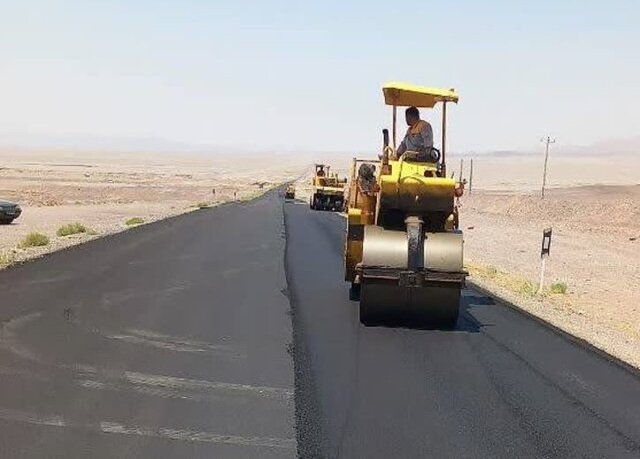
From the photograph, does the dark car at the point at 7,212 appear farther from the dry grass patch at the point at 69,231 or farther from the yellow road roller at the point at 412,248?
the yellow road roller at the point at 412,248

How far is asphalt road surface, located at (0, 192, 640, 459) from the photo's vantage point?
19.2 feet

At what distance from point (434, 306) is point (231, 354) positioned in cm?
321

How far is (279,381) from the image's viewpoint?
7.54 meters

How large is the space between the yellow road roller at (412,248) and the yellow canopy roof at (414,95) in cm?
104

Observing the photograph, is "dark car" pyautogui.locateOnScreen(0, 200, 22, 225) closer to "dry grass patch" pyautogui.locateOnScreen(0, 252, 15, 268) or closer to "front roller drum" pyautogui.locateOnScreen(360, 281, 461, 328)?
"dry grass patch" pyautogui.locateOnScreen(0, 252, 15, 268)

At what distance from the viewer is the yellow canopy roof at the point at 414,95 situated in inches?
462

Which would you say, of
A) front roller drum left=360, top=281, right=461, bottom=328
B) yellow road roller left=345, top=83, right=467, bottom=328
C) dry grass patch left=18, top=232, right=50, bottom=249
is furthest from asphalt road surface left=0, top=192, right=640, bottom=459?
dry grass patch left=18, top=232, right=50, bottom=249

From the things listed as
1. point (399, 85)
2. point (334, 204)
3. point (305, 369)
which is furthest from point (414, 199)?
point (334, 204)

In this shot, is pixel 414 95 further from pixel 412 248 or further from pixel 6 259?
pixel 6 259

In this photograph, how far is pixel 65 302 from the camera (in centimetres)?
1122

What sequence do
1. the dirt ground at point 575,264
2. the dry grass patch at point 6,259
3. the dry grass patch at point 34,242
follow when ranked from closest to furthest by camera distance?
1. the dirt ground at point 575,264
2. the dry grass patch at point 6,259
3. the dry grass patch at point 34,242

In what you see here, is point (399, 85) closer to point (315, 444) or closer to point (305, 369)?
point (305, 369)

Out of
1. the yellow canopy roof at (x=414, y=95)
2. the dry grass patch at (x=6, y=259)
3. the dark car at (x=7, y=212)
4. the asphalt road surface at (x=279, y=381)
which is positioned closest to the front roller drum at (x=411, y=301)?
the asphalt road surface at (x=279, y=381)

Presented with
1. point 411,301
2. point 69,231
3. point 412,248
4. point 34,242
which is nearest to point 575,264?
point 411,301
